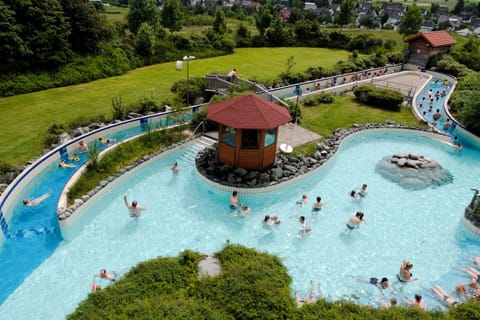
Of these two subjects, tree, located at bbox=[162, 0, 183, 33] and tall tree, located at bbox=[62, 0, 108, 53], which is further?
tree, located at bbox=[162, 0, 183, 33]

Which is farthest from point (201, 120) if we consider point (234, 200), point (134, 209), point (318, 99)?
point (318, 99)

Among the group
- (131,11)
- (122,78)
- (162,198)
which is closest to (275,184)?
(162,198)

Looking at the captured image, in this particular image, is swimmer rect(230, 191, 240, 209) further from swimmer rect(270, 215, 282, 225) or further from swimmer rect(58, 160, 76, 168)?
swimmer rect(58, 160, 76, 168)

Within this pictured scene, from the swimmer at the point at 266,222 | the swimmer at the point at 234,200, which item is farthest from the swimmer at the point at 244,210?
the swimmer at the point at 266,222

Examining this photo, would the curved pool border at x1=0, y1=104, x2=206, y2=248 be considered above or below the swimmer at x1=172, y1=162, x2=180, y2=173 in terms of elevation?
above

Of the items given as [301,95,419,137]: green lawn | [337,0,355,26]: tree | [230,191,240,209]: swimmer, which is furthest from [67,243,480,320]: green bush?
[337,0,355,26]: tree

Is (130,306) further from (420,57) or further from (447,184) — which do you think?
(420,57)
